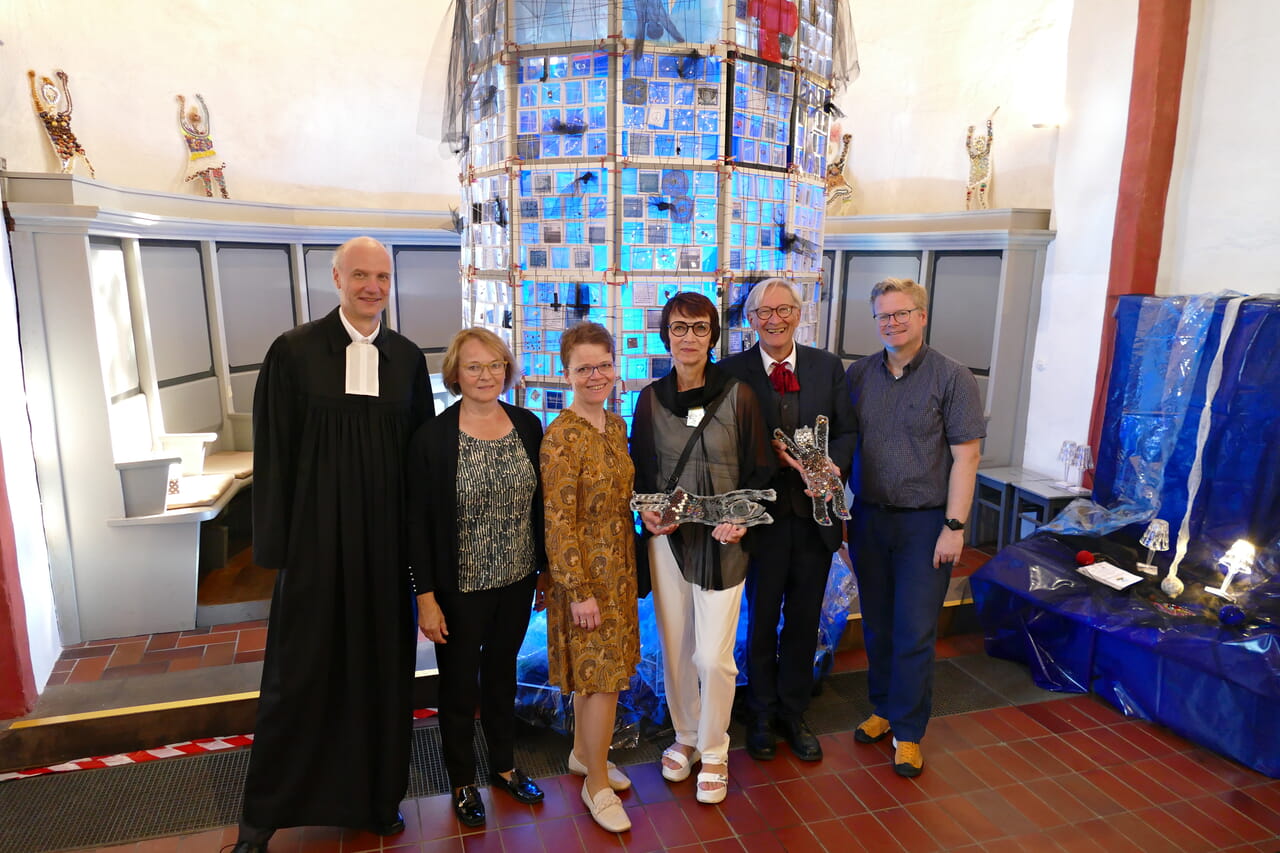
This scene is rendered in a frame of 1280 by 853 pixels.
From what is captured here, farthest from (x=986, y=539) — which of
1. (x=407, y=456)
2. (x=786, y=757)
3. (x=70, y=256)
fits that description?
(x=70, y=256)

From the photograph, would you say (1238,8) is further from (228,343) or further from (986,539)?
(228,343)

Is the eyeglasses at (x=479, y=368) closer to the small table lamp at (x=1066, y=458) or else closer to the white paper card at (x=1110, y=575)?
the white paper card at (x=1110, y=575)

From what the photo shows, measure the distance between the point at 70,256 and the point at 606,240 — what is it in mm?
2502

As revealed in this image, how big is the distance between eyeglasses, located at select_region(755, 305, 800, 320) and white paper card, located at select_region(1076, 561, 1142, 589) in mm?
2166

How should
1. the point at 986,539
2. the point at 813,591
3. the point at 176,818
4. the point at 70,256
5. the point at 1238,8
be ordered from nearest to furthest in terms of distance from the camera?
the point at 176,818 < the point at 813,591 < the point at 70,256 < the point at 1238,8 < the point at 986,539

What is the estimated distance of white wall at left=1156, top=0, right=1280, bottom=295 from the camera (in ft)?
12.8

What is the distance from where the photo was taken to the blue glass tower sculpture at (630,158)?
10.2ft

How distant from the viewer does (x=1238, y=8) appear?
4047mm

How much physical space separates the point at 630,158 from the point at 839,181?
3.89m

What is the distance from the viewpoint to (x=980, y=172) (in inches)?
226

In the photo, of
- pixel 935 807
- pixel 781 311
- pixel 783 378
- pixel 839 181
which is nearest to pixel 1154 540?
pixel 935 807

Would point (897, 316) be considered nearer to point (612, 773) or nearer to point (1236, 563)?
point (612, 773)

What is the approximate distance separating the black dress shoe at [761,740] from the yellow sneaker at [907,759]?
0.46m

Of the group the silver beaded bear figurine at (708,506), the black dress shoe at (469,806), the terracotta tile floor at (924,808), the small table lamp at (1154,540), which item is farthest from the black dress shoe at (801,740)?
the small table lamp at (1154,540)
